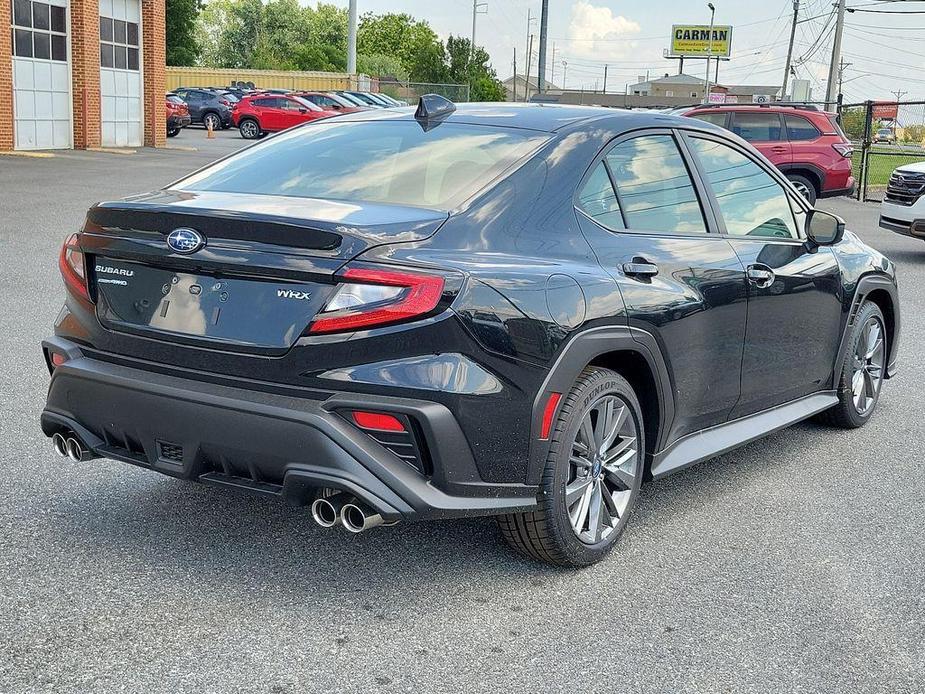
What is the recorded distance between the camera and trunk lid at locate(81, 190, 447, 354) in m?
3.50

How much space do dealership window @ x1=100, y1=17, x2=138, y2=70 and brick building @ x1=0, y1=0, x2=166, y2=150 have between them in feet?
0.08

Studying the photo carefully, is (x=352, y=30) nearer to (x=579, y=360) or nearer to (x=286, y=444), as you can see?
(x=579, y=360)

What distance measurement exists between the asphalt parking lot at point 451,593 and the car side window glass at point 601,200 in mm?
1248

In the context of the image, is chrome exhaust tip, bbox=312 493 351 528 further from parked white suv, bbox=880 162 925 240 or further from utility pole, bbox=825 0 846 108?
utility pole, bbox=825 0 846 108

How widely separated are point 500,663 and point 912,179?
41.7ft

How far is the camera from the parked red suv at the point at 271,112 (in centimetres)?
3822

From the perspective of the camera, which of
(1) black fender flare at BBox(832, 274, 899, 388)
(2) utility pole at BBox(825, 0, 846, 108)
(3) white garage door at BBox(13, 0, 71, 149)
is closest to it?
(1) black fender flare at BBox(832, 274, 899, 388)

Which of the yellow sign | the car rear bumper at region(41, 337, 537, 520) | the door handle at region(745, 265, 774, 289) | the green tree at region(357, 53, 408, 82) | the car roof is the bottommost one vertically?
the car rear bumper at region(41, 337, 537, 520)

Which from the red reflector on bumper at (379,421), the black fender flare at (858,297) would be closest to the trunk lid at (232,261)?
the red reflector on bumper at (379,421)

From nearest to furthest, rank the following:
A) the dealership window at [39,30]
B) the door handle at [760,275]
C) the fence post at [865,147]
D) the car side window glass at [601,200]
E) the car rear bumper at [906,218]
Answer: the car side window glass at [601,200], the door handle at [760,275], the car rear bumper at [906,218], the fence post at [865,147], the dealership window at [39,30]

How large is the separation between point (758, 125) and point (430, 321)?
18.4m

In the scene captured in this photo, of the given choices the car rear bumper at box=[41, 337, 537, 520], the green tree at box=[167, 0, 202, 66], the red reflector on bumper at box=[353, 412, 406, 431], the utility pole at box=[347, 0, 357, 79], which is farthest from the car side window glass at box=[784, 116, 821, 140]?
the green tree at box=[167, 0, 202, 66]

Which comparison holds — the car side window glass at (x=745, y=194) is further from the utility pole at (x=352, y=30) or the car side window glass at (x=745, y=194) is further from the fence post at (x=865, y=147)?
the utility pole at (x=352, y=30)

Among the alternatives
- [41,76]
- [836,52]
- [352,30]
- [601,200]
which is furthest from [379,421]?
[836,52]
